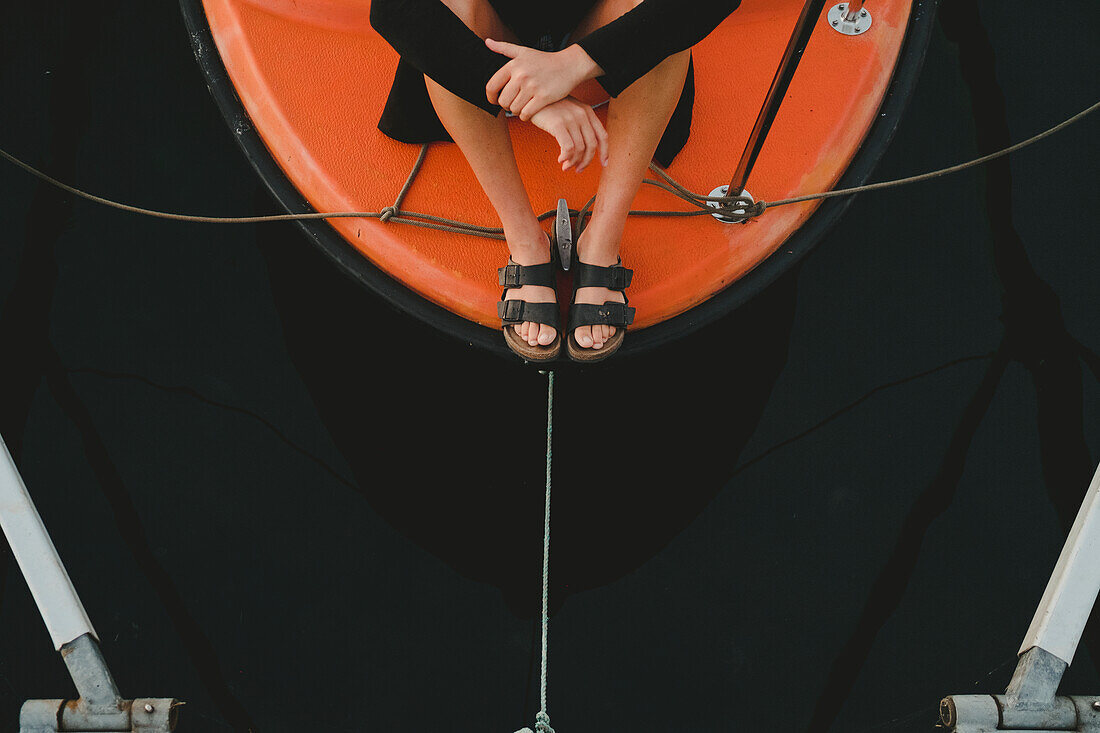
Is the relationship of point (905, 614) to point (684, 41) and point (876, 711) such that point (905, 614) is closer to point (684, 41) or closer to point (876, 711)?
point (876, 711)

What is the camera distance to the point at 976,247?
5.83ft

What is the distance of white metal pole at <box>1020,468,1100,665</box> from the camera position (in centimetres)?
124

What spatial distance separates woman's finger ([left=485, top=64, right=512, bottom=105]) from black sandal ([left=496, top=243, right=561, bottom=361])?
27 cm

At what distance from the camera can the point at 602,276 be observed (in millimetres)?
1211

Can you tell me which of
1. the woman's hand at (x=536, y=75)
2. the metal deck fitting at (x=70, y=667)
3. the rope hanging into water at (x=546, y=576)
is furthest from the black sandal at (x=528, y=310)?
the metal deck fitting at (x=70, y=667)

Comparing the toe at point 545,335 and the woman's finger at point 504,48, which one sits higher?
the woman's finger at point 504,48

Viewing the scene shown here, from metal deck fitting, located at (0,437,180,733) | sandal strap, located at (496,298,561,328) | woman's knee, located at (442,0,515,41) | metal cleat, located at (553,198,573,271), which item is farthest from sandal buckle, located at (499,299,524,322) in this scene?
metal deck fitting, located at (0,437,180,733)

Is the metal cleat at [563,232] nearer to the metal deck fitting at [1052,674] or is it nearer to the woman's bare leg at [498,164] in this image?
the woman's bare leg at [498,164]

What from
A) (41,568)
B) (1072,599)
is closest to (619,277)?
(1072,599)

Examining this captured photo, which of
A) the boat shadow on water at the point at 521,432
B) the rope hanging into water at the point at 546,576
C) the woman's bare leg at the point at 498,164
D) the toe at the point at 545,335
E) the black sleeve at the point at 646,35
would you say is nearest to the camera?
the black sleeve at the point at 646,35

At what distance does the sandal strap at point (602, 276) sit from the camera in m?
1.21

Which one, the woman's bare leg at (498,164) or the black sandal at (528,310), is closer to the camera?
the woman's bare leg at (498,164)

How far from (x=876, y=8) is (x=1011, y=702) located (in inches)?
44.5

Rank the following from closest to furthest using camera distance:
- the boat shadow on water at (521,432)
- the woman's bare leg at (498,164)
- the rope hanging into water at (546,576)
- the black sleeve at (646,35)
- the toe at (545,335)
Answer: the black sleeve at (646,35), the woman's bare leg at (498,164), the toe at (545,335), the rope hanging into water at (546,576), the boat shadow on water at (521,432)
